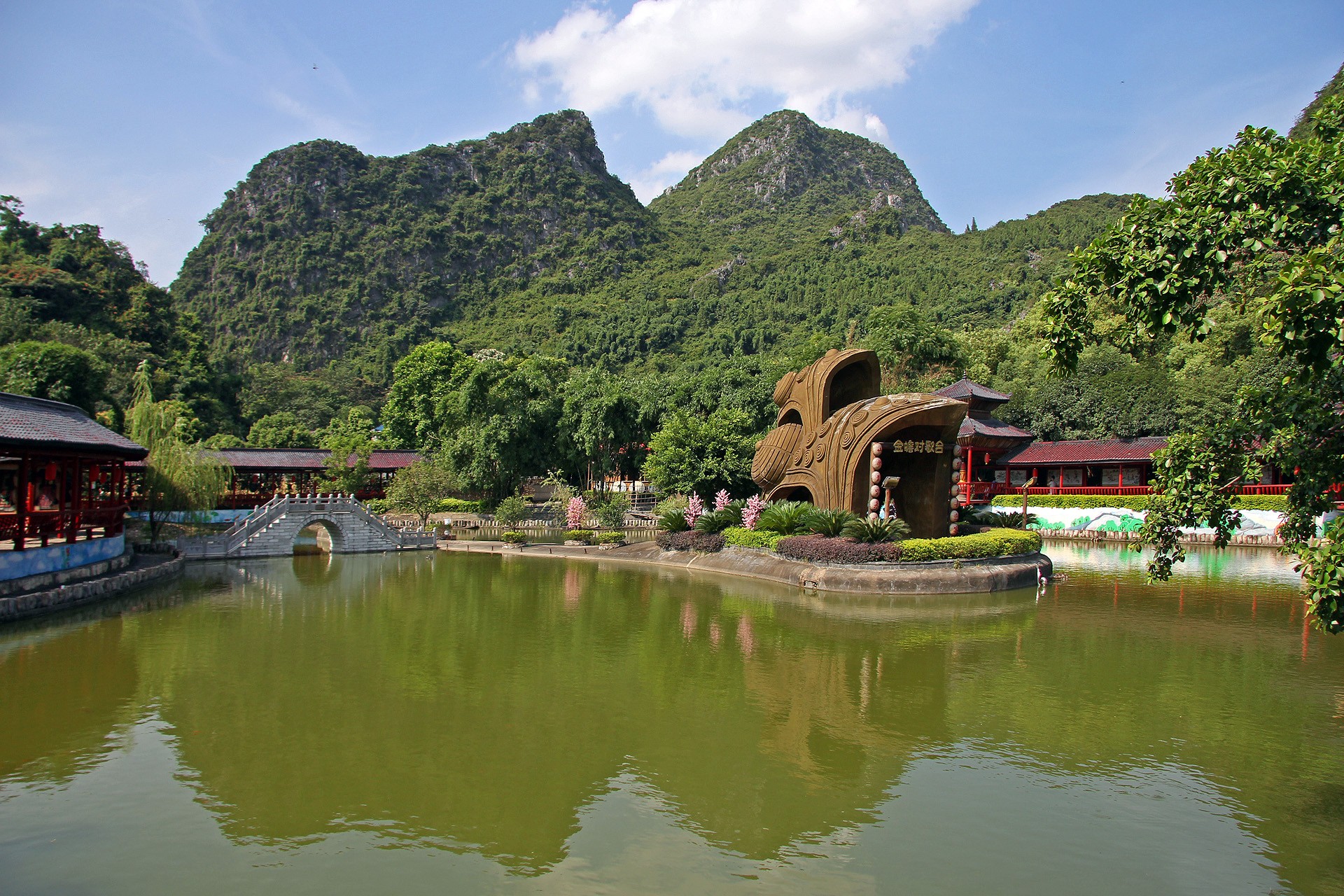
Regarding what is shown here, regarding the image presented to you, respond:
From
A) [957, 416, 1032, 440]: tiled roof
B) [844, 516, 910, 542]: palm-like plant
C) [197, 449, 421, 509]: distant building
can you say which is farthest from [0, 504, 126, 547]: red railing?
[957, 416, 1032, 440]: tiled roof

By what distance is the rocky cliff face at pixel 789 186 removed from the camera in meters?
131

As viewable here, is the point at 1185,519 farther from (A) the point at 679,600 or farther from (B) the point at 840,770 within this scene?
(A) the point at 679,600

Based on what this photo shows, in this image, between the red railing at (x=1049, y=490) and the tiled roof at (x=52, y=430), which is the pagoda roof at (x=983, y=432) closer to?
the red railing at (x=1049, y=490)

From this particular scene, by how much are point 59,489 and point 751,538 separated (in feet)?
62.8

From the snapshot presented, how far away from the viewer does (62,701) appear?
38.7 feet

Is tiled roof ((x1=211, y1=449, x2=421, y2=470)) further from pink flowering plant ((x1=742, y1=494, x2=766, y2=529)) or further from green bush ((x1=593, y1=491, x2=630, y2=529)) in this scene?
pink flowering plant ((x1=742, y1=494, x2=766, y2=529))

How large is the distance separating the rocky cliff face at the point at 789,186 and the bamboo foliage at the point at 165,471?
101719mm

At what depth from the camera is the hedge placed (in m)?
32.8

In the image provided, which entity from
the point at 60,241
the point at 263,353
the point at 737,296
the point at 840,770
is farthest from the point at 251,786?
the point at 263,353

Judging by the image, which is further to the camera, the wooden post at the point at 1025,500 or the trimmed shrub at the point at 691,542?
the wooden post at the point at 1025,500

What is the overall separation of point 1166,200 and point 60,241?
6968 cm

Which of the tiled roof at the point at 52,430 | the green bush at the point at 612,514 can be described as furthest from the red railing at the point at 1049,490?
the tiled roof at the point at 52,430

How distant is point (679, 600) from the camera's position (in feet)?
68.9

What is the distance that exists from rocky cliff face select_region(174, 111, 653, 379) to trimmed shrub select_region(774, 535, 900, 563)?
80.5 meters
